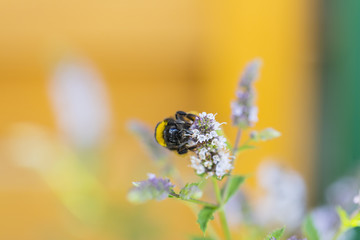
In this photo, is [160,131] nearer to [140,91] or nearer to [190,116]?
[190,116]

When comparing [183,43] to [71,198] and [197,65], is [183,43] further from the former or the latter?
[71,198]

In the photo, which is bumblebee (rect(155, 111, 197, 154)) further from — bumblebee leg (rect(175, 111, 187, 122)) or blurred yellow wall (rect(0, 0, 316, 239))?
blurred yellow wall (rect(0, 0, 316, 239))

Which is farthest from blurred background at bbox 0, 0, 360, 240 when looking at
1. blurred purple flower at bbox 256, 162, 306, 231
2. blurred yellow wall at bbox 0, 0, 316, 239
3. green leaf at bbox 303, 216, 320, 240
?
green leaf at bbox 303, 216, 320, 240

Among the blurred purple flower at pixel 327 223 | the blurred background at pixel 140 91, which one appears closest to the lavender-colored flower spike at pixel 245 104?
the blurred purple flower at pixel 327 223

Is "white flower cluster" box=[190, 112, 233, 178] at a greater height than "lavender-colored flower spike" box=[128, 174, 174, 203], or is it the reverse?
"white flower cluster" box=[190, 112, 233, 178]

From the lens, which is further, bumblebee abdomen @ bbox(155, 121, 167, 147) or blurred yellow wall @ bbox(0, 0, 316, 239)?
blurred yellow wall @ bbox(0, 0, 316, 239)

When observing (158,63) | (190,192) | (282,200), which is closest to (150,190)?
(190,192)

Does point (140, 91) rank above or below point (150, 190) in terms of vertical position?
above
